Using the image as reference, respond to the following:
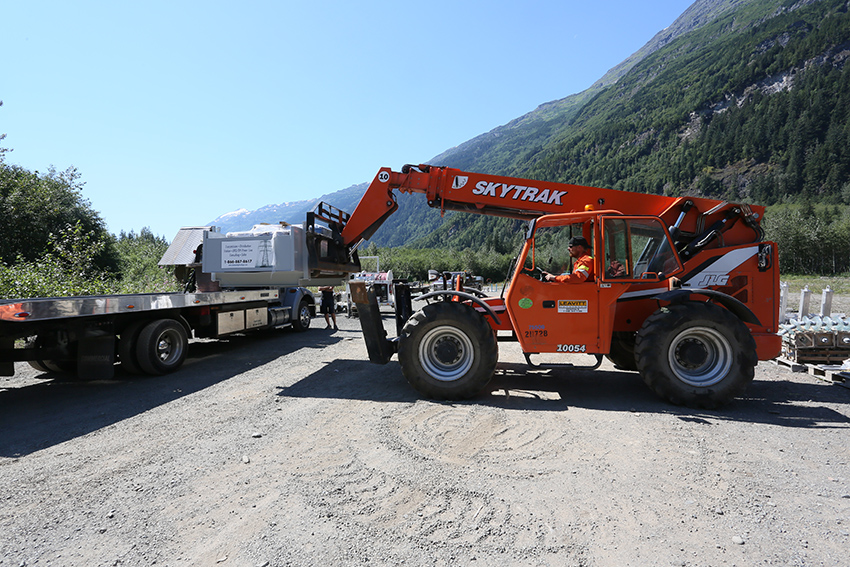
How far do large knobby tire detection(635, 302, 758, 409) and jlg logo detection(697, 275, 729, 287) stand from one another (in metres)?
0.91

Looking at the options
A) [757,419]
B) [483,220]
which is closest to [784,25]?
[483,220]

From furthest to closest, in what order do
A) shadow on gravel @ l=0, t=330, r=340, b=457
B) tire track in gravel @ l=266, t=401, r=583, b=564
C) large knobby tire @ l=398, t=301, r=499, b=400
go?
1. large knobby tire @ l=398, t=301, r=499, b=400
2. shadow on gravel @ l=0, t=330, r=340, b=457
3. tire track in gravel @ l=266, t=401, r=583, b=564

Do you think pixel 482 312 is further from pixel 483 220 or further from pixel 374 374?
pixel 483 220

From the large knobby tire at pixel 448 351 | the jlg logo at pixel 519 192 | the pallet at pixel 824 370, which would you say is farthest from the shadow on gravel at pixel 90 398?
the pallet at pixel 824 370

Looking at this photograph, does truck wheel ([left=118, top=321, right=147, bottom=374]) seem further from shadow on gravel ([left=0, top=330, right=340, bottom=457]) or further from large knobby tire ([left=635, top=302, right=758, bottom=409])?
large knobby tire ([left=635, top=302, right=758, bottom=409])

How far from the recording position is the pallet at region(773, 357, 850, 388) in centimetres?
623

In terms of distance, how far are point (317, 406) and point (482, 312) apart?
263cm

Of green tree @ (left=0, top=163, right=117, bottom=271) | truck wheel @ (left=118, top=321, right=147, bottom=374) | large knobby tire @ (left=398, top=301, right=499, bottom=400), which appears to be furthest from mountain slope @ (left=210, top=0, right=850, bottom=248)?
large knobby tire @ (left=398, top=301, right=499, bottom=400)

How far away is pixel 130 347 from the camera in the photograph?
22.9 ft

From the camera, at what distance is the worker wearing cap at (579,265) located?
18.8 feet

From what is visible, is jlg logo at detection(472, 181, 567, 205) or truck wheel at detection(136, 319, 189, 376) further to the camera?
truck wheel at detection(136, 319, 189, 376)

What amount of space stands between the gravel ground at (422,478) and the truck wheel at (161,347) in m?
0.83

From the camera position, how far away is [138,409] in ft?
18.2

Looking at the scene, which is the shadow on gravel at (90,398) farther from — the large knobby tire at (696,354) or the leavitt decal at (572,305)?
the large knobby tire at (696,354)
